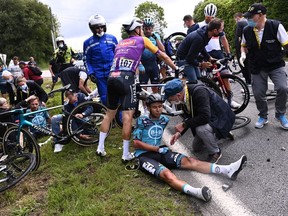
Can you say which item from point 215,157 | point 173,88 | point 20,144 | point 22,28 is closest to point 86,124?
point 20,144

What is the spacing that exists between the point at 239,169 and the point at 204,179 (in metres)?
0.43

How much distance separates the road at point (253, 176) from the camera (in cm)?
280

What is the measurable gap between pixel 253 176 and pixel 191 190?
82 cm

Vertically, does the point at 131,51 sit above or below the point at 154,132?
above

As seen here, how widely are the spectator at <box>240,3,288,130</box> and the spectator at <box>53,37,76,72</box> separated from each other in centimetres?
752

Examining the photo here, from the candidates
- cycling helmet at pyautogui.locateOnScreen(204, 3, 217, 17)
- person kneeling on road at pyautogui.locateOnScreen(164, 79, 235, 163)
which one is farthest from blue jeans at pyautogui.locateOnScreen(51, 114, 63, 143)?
cycling helmet at pyautogui.locateOnScreen(204, 3, 217, 17)

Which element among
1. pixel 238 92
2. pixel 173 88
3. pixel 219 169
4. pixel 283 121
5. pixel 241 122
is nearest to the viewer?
pixel 219 169

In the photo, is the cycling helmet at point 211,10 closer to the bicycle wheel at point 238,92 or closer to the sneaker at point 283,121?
the bicycle wheel at point 238,92

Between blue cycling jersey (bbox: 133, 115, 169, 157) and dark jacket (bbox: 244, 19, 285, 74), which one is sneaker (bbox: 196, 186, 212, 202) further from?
dark jacket (bbox: 244, 19, 285, 74)

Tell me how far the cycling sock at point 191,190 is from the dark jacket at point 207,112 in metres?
0.90

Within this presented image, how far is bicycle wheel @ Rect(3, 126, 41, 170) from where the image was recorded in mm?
4309

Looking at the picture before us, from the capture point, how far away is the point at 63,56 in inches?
439

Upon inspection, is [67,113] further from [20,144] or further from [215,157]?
[215,157]

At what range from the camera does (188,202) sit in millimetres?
3029
